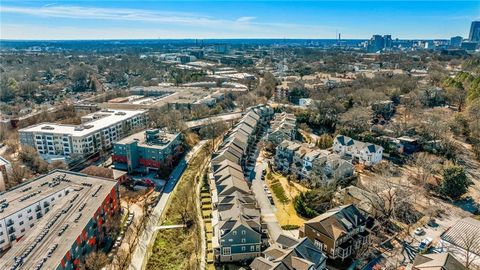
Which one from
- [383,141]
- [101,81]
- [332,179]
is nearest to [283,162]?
[332,179]

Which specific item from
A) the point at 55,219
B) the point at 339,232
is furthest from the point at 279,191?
the point at 55,219

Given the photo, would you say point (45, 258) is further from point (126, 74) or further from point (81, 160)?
point (126, 74)

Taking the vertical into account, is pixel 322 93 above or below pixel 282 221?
above

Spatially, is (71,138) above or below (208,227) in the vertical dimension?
above

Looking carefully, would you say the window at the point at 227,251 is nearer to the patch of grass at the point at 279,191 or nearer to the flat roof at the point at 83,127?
the patch of grass at the point at 279,191

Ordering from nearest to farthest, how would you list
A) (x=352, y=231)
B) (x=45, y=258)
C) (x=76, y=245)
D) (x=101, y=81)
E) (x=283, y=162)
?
(x=45, y=258), (x=76, y=245), (x=352, y=231), (x=283, y=162), (x=101, y=81)

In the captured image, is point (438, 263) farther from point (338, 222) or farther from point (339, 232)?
point (338, 222)
